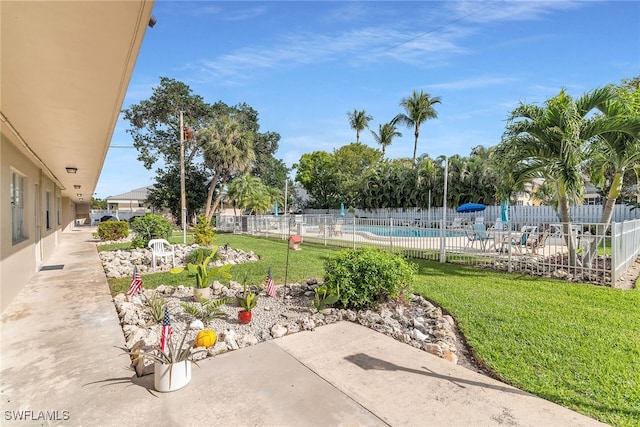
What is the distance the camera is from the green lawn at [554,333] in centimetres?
271

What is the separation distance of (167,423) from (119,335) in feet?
7.05

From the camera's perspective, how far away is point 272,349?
3553 mm

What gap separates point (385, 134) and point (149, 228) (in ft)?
98.1

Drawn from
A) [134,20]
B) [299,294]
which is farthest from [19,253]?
[134,20]

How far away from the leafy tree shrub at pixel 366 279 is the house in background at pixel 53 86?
147 inches

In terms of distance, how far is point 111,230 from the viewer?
16391 millimetres

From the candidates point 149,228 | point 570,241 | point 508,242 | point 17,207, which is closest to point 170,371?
point 17,207

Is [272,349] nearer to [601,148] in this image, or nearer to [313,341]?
[313,341]

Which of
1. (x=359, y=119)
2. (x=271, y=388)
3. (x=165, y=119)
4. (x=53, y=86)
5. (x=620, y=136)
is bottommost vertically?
(x=271, y=388)

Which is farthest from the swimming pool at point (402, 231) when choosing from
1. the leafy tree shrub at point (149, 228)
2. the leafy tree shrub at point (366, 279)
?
the leafy tree shrub at point (149, 228)

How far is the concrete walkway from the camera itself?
235 cm

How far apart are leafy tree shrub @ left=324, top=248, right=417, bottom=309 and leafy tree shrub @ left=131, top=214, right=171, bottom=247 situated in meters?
10.3

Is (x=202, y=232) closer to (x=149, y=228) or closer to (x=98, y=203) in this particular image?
(x=149, y=228)

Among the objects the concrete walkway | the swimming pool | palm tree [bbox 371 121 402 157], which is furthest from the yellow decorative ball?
palm tree [bbox 371 121 402 157]
